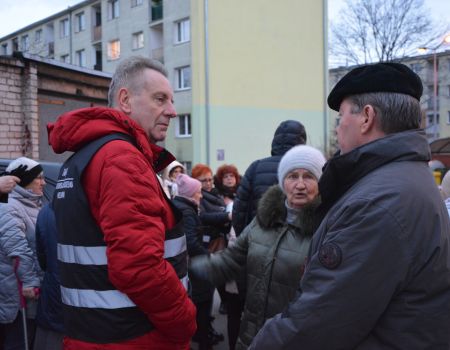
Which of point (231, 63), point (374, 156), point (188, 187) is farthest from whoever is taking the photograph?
point (231, 63)

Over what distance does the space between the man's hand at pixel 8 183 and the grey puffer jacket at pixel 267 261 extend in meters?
1.78

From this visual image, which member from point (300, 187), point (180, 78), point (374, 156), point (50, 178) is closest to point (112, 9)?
point (180, 78)

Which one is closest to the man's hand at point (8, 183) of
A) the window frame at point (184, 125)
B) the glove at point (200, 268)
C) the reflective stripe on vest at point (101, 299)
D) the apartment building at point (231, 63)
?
the glove at point (200, 268)

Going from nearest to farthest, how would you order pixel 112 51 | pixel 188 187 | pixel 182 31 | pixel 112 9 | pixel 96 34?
pixel 188 187
pixel 182 31
pixel 112 51
pixel 112 9
pixel 96 34

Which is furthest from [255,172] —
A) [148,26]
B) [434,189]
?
[148,26]

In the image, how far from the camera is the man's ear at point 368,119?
1599 mm

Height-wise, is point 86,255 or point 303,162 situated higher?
point 303,162

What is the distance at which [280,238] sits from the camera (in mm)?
2641

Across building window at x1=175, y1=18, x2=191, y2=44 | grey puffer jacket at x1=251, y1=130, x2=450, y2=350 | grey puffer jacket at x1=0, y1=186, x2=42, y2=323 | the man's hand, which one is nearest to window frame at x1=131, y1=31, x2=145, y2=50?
building window at x1=175, y1=18, x2=191, y2=44

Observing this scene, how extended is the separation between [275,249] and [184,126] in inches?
927

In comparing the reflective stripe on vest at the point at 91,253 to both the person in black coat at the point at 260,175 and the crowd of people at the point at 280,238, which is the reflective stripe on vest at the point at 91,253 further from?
the person in black coat at the point at 260,175

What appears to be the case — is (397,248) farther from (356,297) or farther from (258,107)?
(258,107)

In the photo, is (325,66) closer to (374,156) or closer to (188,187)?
(188,187)

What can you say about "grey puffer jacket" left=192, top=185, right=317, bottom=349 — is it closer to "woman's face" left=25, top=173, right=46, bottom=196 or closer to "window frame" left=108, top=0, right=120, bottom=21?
"woman's face" left=25, top=173, right=46, bottom=196
